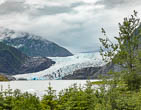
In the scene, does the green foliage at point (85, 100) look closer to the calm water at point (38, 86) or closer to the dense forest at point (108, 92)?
the dense forest at point (108, 92)

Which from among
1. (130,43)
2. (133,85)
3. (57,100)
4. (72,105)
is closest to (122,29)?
(130,43)

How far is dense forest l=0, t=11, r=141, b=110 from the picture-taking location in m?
11.0

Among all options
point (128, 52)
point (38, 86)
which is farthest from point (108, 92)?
point (38, 86)

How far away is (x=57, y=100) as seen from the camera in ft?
50.3

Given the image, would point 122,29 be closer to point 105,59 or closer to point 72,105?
point 105,59

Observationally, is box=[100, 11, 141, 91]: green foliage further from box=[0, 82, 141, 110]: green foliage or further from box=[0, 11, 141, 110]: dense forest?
box=[0, 82, 141, 110]: green foliage

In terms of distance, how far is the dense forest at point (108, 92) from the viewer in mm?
10961

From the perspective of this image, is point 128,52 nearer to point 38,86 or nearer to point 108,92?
point 108,92

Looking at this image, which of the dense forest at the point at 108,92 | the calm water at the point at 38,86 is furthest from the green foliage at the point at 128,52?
the calm water at the point at 38,86

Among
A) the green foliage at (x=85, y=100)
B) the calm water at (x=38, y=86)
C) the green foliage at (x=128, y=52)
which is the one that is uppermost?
the green foliage at (x=128, y=52)

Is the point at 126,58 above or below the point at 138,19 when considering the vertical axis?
below

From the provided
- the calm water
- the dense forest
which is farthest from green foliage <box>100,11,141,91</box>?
the calm water

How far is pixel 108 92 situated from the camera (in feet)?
35.9

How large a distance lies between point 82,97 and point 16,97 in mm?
3957
